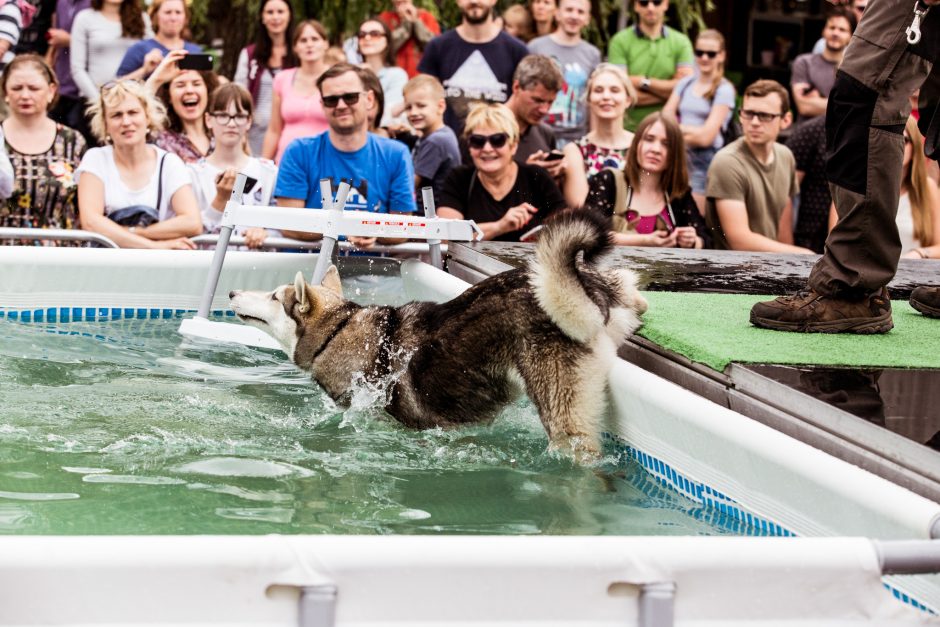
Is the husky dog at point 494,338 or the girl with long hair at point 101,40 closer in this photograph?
the husky dog at point 494,338

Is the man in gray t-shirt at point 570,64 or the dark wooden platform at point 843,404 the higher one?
the man in gray t-shirt at point 570,64

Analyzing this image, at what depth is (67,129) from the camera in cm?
730

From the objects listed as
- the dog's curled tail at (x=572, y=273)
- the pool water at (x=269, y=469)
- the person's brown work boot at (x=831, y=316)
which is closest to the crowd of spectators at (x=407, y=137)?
the pool water at (x=269, y=469)

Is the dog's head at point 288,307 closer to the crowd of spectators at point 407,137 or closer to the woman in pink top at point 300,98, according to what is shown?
the crowd of spectators at point 407,137

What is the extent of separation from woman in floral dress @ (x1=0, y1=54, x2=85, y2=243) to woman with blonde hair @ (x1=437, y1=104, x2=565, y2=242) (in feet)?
7.69

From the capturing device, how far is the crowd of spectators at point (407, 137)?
6926 millimetres

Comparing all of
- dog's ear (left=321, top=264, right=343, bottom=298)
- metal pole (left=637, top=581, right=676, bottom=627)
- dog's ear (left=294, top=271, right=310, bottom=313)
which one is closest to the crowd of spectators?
dog's ear (left=321, top=264, right=343, bottom=298)

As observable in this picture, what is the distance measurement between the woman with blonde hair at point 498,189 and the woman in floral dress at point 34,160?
2345 mm

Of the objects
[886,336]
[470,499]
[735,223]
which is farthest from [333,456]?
[735,223]

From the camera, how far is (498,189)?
7023 millimetres

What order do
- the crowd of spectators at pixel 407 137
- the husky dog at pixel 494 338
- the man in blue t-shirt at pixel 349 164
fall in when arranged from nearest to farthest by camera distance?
the husky dog at pixel 494 338 → the man in blue t-shirt at pixel 349 164 → the crowd of spectators at pixel 407 137

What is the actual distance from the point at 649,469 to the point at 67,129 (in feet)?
16.6

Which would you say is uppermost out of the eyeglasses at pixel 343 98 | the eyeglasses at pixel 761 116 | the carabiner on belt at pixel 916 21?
the carabiner on belt at pixel 916 21

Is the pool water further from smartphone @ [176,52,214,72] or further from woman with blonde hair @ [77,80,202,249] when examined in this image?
smartphone @ [176,52,214,72]
